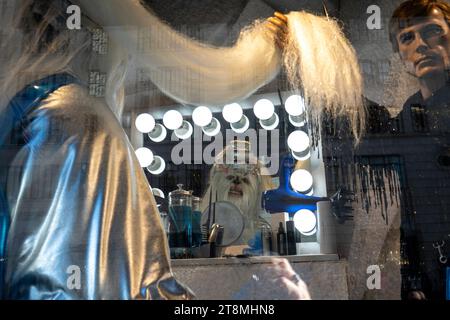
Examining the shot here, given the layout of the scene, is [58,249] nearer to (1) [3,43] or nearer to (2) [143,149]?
(2) [143,149]

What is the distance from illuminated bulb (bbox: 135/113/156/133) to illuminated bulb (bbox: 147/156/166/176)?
0.08 meters

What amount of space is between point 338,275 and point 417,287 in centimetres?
19

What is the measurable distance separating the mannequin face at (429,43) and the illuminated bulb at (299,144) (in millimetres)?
344

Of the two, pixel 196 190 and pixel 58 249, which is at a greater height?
pixel 196 190

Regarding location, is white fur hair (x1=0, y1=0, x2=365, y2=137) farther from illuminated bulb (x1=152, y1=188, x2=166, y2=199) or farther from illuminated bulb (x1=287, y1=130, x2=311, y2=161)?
illuminated bulb (x1=152, y1=188, x2=166, y2=199)

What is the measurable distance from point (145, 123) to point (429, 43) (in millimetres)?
772

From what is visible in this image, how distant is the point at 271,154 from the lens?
1.26m

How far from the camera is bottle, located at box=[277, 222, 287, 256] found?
116 cm

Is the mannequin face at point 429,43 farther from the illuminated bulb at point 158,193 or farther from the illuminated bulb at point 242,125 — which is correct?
the illuminated bulb at point 158,193

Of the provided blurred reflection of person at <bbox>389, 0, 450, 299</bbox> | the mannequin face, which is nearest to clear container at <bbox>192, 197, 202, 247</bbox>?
blurred reflection of person at <bbox>389, 0, 450, 299</bbox>

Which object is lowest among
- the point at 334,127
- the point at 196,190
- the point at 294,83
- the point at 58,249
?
the point at 58,249

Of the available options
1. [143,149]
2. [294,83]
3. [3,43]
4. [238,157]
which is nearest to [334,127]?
[294,83]

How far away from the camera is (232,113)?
4.24 ft

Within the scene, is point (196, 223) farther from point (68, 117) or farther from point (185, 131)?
point (68, 117)
